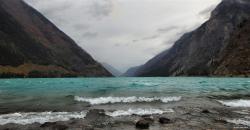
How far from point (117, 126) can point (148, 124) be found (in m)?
2.00

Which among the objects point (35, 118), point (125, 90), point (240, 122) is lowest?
point (240, 122)

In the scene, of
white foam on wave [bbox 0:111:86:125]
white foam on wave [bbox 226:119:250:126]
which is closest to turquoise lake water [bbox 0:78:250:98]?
white foam on wave [bbox 0:111:86:125]

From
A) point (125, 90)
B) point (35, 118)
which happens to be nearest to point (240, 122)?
point (35, 118)

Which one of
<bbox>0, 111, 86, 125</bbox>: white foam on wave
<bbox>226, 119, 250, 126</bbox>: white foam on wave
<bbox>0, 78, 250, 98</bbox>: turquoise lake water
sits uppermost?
<bbox>0, 78, 250, 98</bbox>: turquoise lake water

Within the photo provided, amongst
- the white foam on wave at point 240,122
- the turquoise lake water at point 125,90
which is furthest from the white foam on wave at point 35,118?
the turquoise lake water at point 125,90

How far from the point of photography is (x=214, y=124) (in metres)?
17.8

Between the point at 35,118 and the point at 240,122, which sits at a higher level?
the point at 35,118

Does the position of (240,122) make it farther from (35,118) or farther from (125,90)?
(125,90)

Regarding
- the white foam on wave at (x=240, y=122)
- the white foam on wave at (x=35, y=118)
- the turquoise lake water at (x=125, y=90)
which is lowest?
the white foam on wave at (x=240, y=122)

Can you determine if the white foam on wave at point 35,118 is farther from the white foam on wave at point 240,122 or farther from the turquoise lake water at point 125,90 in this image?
the turquoise lake water at point 125,90

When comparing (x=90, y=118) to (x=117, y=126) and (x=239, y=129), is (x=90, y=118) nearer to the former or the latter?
(x=117, y=126)

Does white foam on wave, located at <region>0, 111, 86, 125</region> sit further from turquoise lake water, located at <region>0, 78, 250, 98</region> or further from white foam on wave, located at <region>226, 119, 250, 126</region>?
turquoise lake water, located at <region>0, 78, 250, 98</region>

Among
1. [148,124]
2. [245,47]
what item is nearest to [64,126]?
[148,124]

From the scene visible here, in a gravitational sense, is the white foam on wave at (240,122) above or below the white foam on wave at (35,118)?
below
